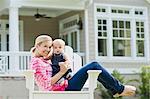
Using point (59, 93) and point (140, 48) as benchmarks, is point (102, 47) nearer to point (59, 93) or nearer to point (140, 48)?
point (140, 48)

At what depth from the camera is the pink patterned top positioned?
5.77 m

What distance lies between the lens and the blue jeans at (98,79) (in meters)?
5.43

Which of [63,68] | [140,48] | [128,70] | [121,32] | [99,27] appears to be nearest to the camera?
[63,68]

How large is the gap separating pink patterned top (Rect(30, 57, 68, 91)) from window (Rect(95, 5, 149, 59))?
1027 centimetres

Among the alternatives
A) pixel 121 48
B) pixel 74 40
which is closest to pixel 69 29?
pixel 74 40

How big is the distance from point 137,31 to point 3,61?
17.3 feet

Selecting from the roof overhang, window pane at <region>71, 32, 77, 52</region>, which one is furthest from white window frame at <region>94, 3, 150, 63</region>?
window pane at <region>71, 32, 77, 52</region>

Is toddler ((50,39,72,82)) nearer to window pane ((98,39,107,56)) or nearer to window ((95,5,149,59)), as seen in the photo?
window ((95,5,149,59))

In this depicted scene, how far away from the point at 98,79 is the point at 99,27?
35.1ft

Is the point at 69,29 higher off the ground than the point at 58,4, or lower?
lower

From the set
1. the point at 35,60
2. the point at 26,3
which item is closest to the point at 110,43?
the point at 26,3

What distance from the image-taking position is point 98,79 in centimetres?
558

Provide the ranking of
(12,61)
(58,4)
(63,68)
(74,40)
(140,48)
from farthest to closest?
(140,48) → (74,40) → (58,4) → (12,61) → (63,68)

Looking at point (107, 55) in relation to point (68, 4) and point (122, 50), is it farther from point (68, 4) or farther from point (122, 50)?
point (68, 4)
